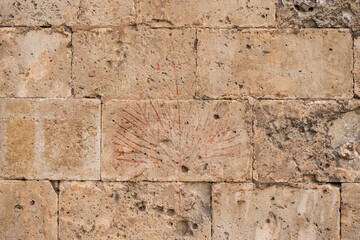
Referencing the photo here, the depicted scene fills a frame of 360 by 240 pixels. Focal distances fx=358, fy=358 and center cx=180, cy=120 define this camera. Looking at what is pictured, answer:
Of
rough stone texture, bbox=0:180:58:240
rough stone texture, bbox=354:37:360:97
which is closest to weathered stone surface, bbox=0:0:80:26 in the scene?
rough stone texture, bbox=0:180:58:240

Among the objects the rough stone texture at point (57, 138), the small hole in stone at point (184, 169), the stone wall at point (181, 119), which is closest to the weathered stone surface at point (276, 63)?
the stone wall at point (181, 119)

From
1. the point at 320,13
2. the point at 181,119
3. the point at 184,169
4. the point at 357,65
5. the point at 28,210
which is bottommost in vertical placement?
the point at 28,210

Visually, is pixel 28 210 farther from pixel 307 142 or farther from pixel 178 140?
pixel 307 142

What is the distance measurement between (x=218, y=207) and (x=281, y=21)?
1.70 meters

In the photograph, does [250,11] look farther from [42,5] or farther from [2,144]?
[2,144]

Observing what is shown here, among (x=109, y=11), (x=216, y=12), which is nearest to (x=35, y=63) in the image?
(x=109, y=11)

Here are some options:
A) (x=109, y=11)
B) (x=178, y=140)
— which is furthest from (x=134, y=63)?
(x=178, y=140)

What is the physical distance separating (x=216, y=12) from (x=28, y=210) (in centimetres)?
239

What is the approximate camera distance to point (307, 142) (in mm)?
3105

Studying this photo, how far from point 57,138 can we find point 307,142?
7.14 ft

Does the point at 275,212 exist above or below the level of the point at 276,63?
below

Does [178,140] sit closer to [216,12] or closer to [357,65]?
[216,12]

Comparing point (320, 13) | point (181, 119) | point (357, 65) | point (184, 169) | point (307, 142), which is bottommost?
point (184, 169)

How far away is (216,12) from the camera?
310cm
